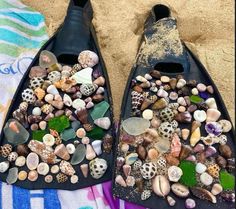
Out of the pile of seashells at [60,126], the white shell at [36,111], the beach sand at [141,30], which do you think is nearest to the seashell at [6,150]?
the pile of seashells at [60,126]

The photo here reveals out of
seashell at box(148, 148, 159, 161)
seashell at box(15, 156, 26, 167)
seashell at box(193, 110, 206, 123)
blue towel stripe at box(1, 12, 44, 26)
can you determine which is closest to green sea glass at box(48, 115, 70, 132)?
seashell at box(15, 156, 26, 167)

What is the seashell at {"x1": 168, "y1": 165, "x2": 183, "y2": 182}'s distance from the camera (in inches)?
40.8

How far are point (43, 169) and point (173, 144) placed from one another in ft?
1.05

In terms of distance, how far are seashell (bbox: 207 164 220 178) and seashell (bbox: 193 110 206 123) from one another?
128 millimetres

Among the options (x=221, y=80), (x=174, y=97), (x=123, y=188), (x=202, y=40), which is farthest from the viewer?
(x=202, y=40)

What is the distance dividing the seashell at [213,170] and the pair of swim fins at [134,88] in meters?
0.07

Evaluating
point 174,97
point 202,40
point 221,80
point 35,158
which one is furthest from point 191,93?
point 35,158

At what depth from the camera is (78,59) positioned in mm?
1246

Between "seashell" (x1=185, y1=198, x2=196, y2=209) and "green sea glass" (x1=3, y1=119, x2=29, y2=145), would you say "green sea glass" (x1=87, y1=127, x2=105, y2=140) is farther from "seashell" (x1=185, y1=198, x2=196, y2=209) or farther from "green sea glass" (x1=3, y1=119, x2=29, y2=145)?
"seashell" (x1=185, y1=198, x2=196, y2=209)

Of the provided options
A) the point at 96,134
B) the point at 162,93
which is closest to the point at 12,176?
the point at 96,134

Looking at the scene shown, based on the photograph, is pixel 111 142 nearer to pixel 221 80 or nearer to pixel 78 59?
pixel 78 59

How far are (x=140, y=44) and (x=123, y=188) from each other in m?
0.51

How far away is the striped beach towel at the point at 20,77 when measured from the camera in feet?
3.43

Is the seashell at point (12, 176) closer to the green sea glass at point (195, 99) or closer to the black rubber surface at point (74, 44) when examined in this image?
the black rubber surface at point (74, 44)
